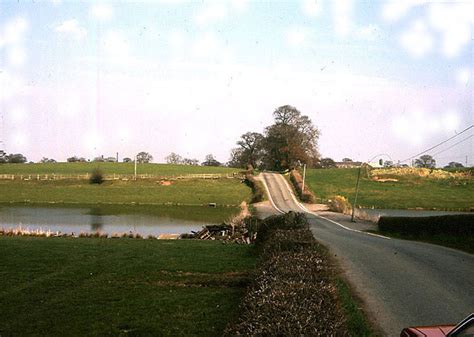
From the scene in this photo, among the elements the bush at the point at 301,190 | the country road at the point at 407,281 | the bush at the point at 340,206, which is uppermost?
the bush at the point at 301,190

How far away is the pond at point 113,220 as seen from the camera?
35375mm

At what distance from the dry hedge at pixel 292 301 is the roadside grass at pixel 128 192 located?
51.8 m

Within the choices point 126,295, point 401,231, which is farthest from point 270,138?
point 126,295

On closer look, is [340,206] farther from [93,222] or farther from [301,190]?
[93,222]

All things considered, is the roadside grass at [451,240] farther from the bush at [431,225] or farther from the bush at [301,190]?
the bush at [301,190]

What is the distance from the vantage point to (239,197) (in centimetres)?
6494

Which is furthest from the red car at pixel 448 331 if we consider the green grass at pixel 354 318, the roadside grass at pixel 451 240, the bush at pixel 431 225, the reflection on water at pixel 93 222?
the reflection on water at pixel 93 222

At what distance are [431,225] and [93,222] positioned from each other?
27.4m

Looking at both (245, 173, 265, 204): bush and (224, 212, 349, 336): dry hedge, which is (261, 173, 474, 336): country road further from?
(245, 173, 265, 204): bush

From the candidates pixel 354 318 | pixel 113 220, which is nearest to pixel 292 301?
pixel 354 318

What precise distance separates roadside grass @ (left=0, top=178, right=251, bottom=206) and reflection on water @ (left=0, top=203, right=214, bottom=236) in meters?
14.3

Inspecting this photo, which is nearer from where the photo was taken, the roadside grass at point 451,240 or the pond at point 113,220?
the roadside grass at point 451,240

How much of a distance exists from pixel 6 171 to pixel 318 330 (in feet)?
333

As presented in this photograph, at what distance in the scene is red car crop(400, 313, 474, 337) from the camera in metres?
4.74
